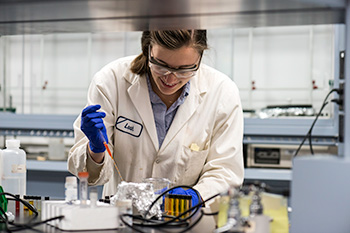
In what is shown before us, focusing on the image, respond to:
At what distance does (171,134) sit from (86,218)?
894 mm

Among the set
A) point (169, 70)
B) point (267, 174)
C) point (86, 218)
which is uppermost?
point (169, 70)

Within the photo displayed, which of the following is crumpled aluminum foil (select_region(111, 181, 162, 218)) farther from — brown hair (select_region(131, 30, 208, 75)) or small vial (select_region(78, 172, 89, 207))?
brown hair (select_region(131, 30, 208, 75))

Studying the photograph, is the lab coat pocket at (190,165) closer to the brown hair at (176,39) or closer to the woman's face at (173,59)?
the woman's face at (173,59)


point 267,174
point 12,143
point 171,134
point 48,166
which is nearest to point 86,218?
point 12,143

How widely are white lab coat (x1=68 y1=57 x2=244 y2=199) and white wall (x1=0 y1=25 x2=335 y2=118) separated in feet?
5.52

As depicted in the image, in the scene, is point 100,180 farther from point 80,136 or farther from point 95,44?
point 95,44

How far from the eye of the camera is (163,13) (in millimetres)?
1005

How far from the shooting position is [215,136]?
191 centimetres

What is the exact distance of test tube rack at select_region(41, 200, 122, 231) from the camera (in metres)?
0.97

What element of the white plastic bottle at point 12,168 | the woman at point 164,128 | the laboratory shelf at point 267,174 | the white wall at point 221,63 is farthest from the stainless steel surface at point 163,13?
the white wall at point 221,63

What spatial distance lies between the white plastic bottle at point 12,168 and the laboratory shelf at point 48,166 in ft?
5.92

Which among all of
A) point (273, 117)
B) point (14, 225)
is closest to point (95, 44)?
point (273, 117)

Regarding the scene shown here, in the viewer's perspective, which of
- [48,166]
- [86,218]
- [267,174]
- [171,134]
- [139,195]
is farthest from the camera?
[48,166]

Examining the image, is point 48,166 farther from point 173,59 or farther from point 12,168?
point 173,59
